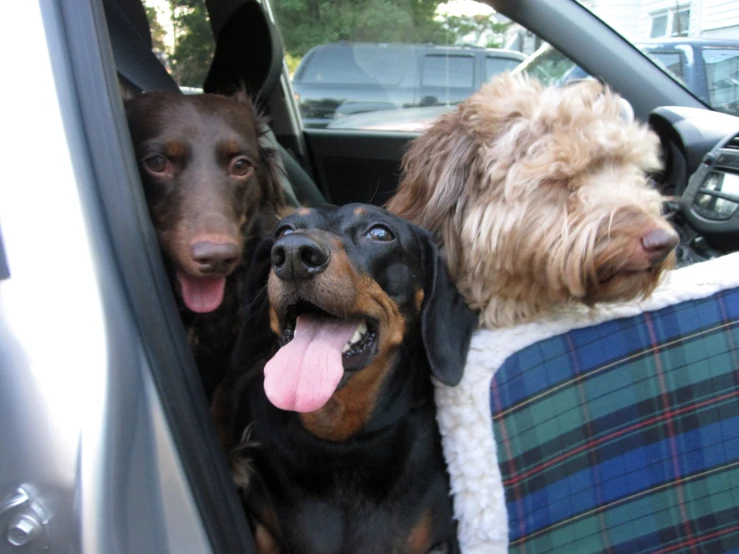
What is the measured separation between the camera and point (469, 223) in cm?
222

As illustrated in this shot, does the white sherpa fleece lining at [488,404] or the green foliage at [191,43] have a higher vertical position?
the green foliage at [191,43]

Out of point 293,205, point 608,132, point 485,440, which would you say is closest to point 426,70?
point 293,205

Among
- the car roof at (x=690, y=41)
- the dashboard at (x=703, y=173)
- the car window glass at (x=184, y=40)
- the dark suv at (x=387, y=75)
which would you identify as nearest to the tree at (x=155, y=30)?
the car window glass at (x=184, y=40)

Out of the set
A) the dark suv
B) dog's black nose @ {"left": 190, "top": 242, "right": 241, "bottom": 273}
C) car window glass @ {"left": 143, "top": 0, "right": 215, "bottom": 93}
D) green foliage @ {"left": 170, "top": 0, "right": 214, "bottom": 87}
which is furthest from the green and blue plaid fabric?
green foliage @ {"left": 170, "top": 0, "right": 214, "bottom": 87}

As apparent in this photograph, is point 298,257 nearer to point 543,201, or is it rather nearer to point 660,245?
point 543,201

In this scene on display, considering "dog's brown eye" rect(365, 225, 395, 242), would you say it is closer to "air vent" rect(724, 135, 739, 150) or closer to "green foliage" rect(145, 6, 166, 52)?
"air vent" rect(724, 135, 739, 150)

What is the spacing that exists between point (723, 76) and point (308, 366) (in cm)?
215

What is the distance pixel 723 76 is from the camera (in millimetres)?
2838

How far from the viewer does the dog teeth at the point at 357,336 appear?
6.47 feet

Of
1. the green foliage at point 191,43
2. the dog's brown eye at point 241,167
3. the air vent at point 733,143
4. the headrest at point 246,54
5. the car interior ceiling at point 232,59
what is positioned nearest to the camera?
the air vent at point 733,143

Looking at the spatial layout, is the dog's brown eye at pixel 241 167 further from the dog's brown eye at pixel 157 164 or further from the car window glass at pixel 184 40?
the car window glass at pixel 184 40

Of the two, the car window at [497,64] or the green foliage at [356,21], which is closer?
the car window at [497,64]

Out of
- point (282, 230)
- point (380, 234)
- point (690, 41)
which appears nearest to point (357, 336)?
point (380, 234)

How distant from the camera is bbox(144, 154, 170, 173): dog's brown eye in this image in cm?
234
